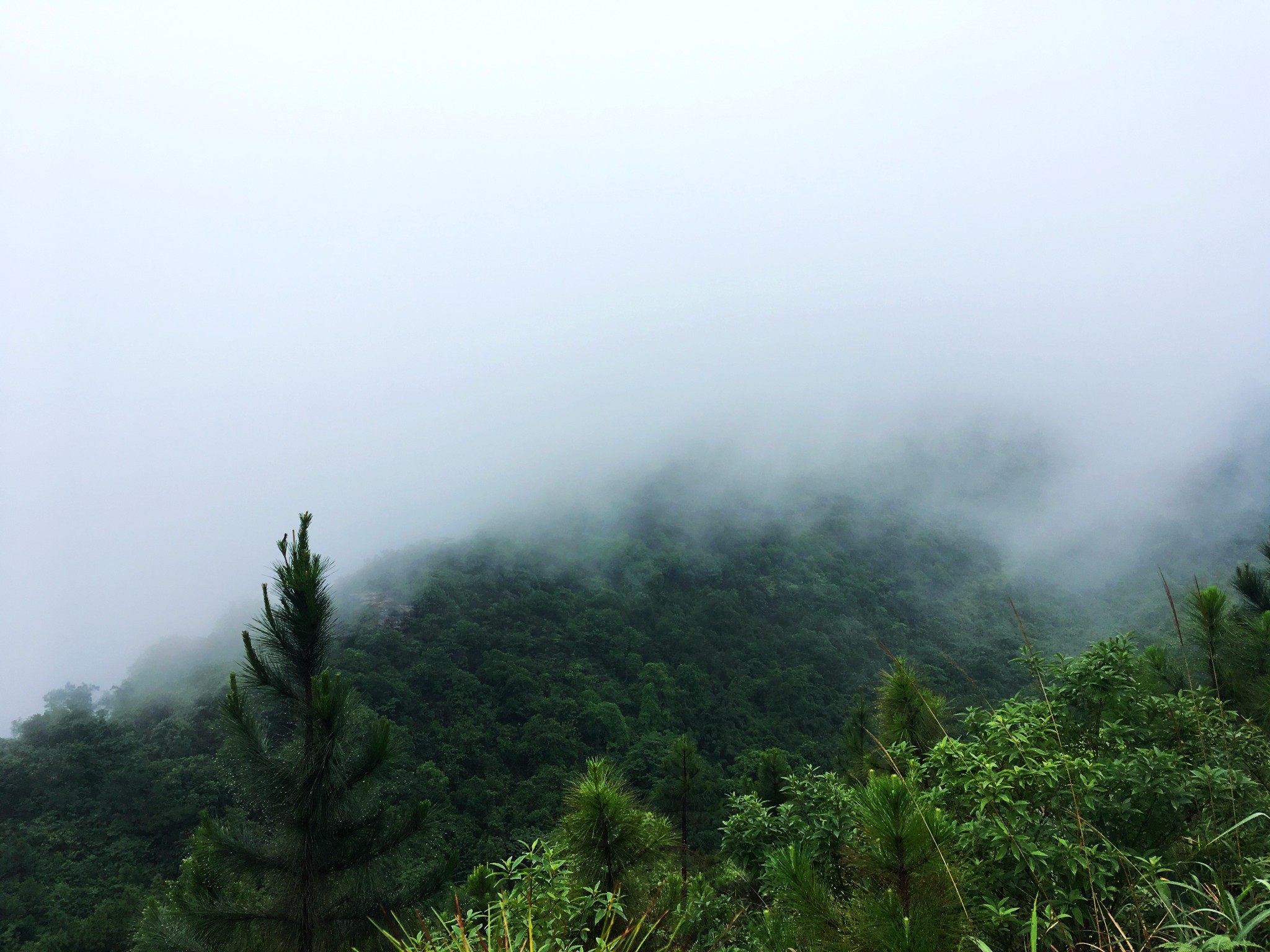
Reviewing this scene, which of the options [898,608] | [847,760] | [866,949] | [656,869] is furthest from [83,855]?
[898,608]

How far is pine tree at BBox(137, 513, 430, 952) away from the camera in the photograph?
17.9ft

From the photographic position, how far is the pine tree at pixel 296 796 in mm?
5445

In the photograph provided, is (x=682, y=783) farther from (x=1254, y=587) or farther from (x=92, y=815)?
(x=92, y=815)

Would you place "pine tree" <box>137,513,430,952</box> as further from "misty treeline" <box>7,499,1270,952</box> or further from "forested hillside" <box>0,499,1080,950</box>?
"forested hillside" <box>0,499,1080,950</box>

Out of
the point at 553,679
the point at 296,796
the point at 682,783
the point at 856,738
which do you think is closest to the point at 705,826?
the point at 682,783

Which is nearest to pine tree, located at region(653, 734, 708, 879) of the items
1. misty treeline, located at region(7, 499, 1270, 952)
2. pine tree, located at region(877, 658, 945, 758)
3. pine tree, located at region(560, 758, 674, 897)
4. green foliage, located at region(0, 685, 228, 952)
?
misty treeline, located at region(7, 499, 1270, 952)

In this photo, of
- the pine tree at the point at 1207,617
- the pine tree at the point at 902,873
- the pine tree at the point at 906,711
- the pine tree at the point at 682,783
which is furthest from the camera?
the pine tree at the point at 682,783

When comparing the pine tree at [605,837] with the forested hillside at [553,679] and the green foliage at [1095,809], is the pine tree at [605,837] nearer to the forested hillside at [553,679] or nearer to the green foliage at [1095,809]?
the green foliage at [1095,809]

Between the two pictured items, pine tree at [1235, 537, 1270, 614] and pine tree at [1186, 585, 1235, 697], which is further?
pine tree at [1235, 537, 1270, 614]

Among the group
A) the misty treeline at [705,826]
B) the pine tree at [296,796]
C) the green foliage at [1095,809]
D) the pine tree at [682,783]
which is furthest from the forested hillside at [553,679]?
the green foliage at [1095,809]

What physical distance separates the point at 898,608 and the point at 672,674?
116ft

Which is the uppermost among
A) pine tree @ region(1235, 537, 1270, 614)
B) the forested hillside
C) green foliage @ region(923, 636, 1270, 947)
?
green foliage @ region(923, 636, 1270, 947)

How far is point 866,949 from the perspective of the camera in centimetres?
227

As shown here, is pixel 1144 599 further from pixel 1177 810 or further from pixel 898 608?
pixel 1177 810
